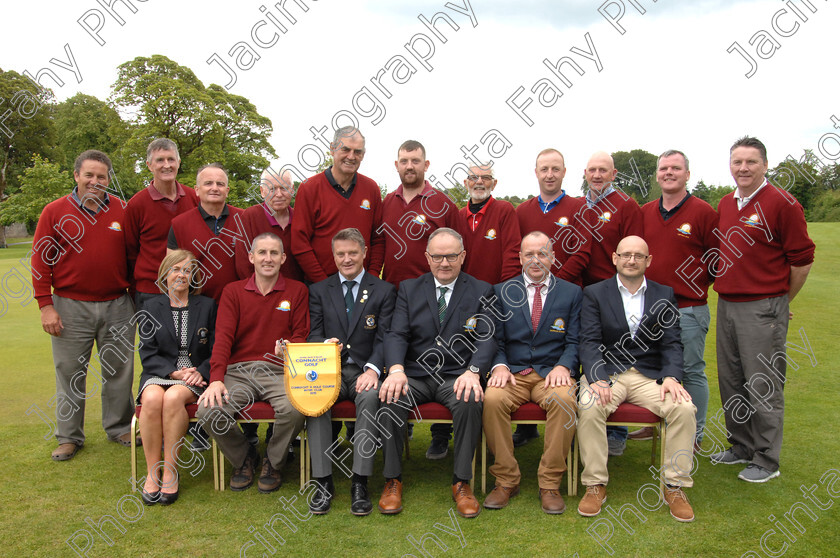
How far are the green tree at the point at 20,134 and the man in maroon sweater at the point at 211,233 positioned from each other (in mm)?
32673

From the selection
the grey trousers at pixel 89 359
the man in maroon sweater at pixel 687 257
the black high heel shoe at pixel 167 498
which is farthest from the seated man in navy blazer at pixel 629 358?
the grey trousers at pixel 89 359

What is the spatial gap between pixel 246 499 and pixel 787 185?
4824 mm

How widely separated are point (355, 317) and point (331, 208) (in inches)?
41.2

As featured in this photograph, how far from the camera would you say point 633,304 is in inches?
165

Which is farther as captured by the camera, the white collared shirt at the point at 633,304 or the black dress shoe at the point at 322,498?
the white collared shirt at the point at 633,304

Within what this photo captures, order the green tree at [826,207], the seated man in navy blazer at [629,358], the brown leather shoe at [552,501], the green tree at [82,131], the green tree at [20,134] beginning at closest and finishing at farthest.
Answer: the brown leather shoe at [552,501], the seated man in navy blazer at [629,358], the green tree at [826,207], the green tree at [20,134], the green tree at [82,131]

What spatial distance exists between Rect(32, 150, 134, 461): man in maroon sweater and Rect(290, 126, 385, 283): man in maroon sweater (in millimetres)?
1635

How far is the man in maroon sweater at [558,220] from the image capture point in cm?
475

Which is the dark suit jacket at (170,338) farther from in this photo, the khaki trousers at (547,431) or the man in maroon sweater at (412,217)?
the khaki trousers at (547,431)

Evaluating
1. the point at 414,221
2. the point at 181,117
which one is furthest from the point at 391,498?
the point at 181,117

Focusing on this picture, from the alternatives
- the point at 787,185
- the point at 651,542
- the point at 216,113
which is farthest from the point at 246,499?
the point at 216,113

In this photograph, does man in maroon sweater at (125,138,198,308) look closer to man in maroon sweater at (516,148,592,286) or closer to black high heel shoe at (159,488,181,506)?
black high heel shoe at (159,488,181,506)

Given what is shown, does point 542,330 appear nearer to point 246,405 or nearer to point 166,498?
point 246,405

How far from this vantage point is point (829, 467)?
170 inches
